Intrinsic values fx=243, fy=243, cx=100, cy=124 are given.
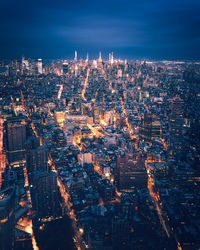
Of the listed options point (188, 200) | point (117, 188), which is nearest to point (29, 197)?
point (117, 188)

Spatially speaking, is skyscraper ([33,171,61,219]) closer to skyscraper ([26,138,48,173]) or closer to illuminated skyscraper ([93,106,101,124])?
skyscraper ([26,138,48,173])

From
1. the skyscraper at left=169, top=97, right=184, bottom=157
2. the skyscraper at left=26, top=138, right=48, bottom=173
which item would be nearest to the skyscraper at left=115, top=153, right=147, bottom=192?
the skyscraper at left=169, top=97, right=184, bottom=157

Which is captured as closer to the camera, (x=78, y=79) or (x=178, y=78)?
(x=178, y=78)

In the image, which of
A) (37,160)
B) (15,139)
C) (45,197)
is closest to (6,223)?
(45,197)

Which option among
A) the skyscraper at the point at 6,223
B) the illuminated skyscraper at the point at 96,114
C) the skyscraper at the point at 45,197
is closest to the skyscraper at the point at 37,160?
the skyscraper at the point at 45,197

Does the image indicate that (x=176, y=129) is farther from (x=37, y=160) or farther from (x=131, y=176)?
(x=37, y=160)

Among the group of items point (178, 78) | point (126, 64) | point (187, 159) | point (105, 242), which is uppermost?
point (126, 64)

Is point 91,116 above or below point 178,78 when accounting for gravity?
below

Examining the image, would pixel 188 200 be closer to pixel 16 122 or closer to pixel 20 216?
pixel 20 216

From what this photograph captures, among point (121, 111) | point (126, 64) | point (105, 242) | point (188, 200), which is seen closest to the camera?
point (105, 242)
